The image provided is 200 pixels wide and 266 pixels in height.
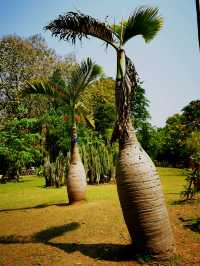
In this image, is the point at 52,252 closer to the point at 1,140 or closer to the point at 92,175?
the point at 92,175

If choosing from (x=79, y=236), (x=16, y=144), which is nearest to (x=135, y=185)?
(x=79, y=236)

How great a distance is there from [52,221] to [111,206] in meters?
2.19

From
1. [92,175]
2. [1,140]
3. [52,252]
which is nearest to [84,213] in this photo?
[52,252]

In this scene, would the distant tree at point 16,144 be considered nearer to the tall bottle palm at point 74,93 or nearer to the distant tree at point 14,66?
the distant tree at point 14,66

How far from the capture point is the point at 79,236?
22.4 feet

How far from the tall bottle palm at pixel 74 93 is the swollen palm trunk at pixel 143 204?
591cm

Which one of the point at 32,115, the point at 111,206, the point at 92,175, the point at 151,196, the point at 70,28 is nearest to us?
the point at 151,196

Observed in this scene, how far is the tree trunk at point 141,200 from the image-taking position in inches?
193

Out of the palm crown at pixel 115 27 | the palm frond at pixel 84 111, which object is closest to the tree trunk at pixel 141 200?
the palm crown at pixel 115 27

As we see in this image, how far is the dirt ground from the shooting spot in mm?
5324

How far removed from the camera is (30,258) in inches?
221

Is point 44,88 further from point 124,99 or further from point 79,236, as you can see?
point 124,99

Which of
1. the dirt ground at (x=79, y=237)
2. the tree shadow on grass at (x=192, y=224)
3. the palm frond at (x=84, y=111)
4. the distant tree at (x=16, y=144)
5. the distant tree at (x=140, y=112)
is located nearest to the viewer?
the dirt ground at (x=79, y=237)

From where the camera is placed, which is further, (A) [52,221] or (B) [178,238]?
(A) [52,221]
